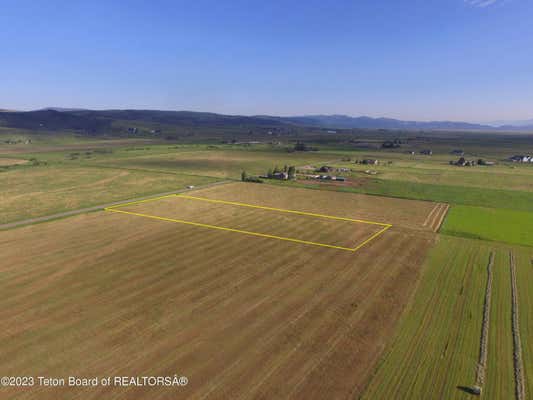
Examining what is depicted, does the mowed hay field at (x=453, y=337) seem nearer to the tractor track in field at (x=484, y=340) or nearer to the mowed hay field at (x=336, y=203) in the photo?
the tractor track in field at (x=484, y=340)

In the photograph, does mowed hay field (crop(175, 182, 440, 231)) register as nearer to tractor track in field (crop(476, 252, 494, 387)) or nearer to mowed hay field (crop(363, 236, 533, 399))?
mowed hay field (crop(363, 236, 533, 399))

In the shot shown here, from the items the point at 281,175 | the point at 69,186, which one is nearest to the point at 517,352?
the point at 281,175

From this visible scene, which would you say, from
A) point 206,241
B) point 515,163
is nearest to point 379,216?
point 206,241

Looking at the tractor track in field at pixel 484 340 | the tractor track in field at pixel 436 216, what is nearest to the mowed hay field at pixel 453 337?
the tractor track in field at pixel 484 340

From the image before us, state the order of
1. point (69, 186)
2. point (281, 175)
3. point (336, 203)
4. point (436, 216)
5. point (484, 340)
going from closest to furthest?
point (484, 340), point (436, 216), point (336, 203), point (69, 186), point (281, 175)

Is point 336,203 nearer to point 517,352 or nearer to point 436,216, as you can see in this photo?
point 436,216

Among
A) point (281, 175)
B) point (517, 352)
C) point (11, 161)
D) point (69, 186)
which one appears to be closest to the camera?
point (517, 352)
